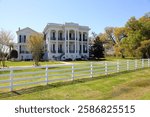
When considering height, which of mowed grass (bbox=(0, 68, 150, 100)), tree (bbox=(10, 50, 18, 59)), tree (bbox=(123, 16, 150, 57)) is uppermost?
tree (bbox=(123, 16, 150, 57))

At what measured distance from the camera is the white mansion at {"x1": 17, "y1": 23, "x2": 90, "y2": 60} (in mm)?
56219

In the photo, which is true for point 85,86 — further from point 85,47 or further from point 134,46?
point 85,47

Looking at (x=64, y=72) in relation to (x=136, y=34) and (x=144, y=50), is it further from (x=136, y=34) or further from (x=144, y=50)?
(x=136, y=34)

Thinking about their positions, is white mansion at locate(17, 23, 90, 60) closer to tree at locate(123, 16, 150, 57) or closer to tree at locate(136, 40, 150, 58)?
tree at locate(123, 16, 150, 57)

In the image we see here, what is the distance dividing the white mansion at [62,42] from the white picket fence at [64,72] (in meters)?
29.0

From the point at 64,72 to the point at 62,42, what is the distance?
38075mm

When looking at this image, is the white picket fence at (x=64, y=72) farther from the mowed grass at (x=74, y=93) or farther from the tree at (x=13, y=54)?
the tree at (x=13, y=54)

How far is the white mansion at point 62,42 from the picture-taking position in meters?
56.2

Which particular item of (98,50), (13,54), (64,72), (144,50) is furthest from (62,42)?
(64,72)

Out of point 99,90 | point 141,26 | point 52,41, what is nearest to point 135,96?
point 99,90

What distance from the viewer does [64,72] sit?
20172 mm

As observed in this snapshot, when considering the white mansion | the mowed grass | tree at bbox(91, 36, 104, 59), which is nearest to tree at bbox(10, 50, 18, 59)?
the white mansion

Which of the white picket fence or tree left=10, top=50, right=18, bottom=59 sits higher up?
tree left=10, top=50, right=18, bottom=59

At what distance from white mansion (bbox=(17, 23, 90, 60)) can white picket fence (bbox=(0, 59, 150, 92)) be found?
29038 mm
